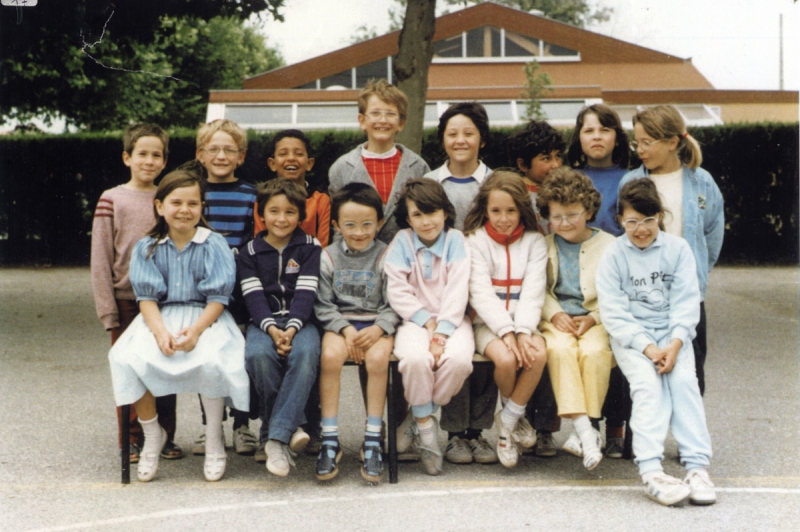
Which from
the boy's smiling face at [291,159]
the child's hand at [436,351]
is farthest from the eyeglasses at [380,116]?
the child's hand at [436,351]

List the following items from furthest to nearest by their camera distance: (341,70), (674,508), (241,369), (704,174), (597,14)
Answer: (597,14)
(341,70)
(704,174)
(241,369)
(674,508)

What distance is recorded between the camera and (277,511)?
394cm

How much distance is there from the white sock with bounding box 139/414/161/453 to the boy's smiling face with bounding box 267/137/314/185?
5.16ft

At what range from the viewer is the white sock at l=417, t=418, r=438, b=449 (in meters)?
4.43

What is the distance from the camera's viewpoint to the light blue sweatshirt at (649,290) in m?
4.32

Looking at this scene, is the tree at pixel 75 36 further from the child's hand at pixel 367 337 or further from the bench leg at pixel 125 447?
the child's hand at pixel 367 337

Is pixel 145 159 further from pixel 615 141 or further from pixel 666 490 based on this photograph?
pixel 666 490

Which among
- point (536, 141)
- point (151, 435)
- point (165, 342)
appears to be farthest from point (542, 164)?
point (151, 435)

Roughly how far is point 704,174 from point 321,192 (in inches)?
85.3

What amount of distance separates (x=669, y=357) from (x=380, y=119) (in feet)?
6.61

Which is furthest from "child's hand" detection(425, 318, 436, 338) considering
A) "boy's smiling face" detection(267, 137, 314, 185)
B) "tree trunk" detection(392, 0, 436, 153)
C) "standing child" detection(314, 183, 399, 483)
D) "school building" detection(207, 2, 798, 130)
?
"school building" detection(207, 2, 798, 130)

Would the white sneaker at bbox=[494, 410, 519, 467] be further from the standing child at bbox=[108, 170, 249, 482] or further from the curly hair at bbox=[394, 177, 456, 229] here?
the standing child at bbox=[108, 170, 249, 482]

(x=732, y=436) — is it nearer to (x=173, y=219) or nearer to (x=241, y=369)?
(x=241, y=369)

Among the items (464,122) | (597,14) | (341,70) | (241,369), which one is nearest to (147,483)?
(241,369)
